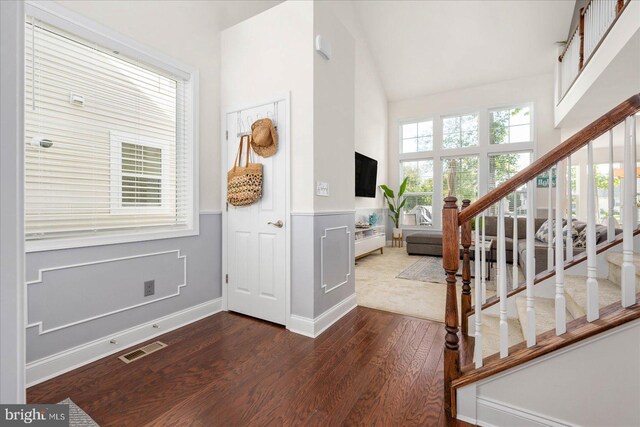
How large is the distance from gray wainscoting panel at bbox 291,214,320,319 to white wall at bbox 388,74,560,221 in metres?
5.60

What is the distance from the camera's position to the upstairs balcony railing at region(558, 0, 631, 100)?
313 centimetres

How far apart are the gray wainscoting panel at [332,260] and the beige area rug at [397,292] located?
450 millimetres

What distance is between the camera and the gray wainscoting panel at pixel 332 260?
2.45 meters

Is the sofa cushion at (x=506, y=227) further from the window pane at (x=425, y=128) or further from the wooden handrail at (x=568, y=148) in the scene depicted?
the wooden handrail at (x=568, y=148)

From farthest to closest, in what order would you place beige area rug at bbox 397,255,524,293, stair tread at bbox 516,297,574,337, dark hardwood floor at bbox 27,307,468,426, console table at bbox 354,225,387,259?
console table at bbox 354,225,387,259 < beige area rug at bbox 397,255,524,293 < stair tread at bbox 516,297,574,337 < dark hardwood floor at bbox 27,307,468,426

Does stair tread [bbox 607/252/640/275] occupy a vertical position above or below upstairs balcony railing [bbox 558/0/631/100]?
below

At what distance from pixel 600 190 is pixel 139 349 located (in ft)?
29.8

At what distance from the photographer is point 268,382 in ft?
5.66

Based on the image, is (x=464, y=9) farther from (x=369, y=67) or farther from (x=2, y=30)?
(x=2, y=30)

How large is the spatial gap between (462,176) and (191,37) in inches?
246

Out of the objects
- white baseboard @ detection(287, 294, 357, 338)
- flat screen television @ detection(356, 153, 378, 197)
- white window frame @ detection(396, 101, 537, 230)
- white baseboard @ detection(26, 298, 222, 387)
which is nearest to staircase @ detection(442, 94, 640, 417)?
white baseboard @ detection(287, 294, 357, 338)

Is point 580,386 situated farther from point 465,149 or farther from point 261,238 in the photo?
point 465,149

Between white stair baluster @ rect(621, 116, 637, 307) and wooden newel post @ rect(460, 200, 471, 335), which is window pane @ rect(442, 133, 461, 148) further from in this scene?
white stair baluster @ rect(621, 116, 637, 307)

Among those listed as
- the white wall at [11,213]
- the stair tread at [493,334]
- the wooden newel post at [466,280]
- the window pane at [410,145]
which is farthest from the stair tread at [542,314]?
the window pane at [410,145]
